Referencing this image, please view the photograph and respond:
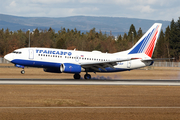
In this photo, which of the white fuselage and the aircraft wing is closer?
the aircraft wing

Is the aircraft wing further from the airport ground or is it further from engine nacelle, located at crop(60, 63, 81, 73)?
the airport ground

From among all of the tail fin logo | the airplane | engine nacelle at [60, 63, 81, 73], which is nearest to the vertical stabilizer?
the tail fin logo

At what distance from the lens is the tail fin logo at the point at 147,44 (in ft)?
150

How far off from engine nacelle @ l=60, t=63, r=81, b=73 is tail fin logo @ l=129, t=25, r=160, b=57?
33.7 ft

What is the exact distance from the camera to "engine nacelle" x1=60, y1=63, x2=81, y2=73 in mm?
39438

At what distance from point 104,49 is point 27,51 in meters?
98.6

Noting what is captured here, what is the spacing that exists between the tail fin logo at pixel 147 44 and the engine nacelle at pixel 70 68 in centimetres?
1027

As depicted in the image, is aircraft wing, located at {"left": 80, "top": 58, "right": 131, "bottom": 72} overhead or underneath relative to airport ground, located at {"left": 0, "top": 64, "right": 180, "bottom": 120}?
overhead

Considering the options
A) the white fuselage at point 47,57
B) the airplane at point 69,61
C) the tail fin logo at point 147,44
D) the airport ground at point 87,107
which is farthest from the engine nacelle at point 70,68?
the airport ground at point 87,107

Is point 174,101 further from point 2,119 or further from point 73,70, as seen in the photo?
point 73,70

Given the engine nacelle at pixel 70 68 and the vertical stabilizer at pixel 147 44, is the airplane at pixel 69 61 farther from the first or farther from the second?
the vertical stabilizer at pixel 147 44

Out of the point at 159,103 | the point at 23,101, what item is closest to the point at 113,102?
the point at 159,103

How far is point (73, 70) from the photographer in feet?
131

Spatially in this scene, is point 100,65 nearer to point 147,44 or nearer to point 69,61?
point 69,61
